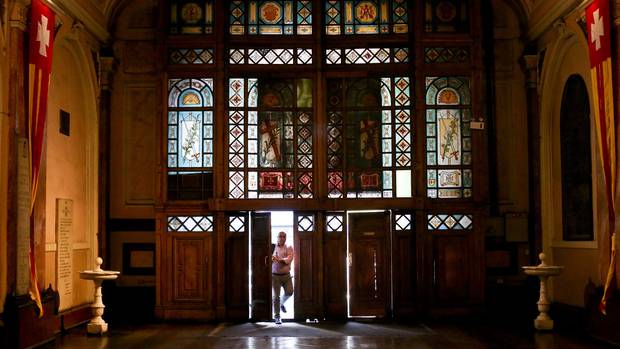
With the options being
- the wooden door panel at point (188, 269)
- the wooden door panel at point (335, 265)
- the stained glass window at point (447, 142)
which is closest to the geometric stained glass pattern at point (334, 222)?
the wooden door panel at point (335, 265)

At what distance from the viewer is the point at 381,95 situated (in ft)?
40.1

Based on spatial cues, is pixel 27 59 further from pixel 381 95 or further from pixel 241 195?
pixel 381 95

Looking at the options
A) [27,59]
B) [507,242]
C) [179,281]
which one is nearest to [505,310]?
[507,242]

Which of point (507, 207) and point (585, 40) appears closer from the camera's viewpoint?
point (585, 40)

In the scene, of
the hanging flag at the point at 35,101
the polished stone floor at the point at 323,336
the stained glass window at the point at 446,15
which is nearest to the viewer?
the hanging flag at the point at 35,101

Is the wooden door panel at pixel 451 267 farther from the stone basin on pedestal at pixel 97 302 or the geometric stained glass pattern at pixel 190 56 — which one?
the stone basin on pedestal at pixel 97 302

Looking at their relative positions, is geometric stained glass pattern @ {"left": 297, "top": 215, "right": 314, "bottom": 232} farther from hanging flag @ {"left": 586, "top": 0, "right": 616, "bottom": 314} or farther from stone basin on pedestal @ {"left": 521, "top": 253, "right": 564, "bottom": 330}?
hanging flag @ {"left": 586, "top": 0, "right": 616, "bottom": 314}

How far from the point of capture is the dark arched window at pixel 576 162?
10750 mm

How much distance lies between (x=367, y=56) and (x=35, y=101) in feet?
17.8

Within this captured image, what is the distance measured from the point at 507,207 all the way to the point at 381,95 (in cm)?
282

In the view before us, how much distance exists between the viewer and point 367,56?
12.3 meters

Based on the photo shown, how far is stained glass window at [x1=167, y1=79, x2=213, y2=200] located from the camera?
12.1 m

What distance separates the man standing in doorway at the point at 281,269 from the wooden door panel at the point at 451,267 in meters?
2.35

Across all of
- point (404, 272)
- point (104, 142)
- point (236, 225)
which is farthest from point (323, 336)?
point (104, 142)
